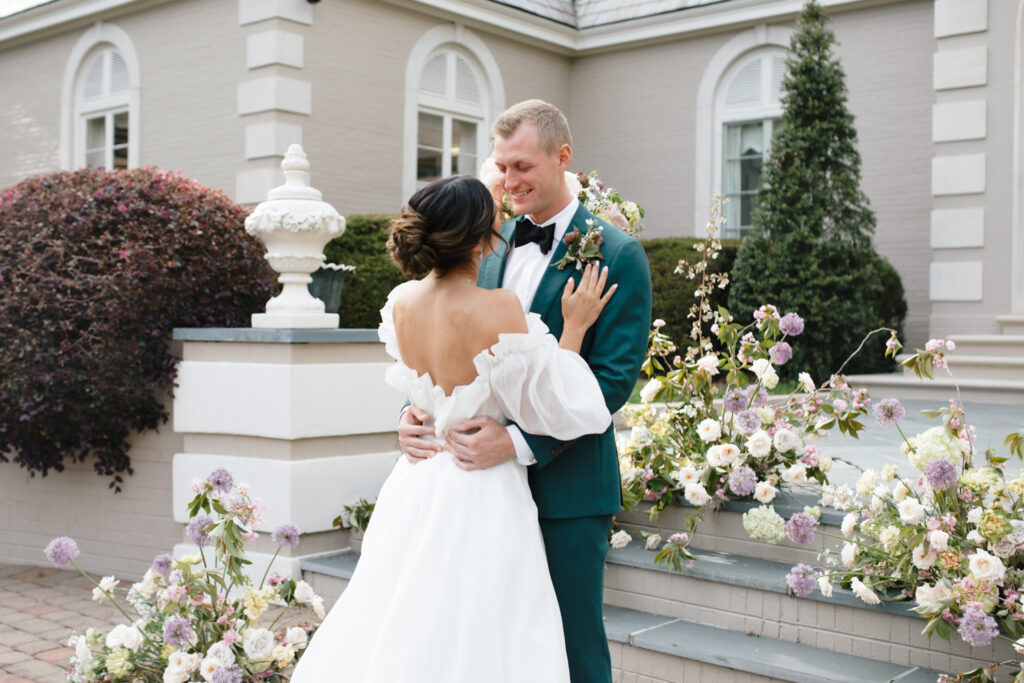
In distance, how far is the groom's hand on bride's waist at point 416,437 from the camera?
102 inches

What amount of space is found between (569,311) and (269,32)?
8318 millimetres

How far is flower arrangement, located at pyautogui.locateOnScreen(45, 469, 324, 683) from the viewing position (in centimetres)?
337

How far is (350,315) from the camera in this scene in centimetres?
897

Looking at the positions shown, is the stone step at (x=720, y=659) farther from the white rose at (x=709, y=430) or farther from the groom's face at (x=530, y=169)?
the groom's face at (x=530, y=169)

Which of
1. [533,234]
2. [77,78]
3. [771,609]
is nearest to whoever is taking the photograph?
[533,234]

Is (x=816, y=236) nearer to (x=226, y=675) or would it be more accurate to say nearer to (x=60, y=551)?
(x=226, y=675)

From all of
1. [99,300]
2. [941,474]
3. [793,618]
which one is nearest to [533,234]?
[941,474]

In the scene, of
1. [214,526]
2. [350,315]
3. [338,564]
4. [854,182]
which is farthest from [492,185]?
[854,182]

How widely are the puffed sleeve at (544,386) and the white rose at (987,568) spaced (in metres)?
1.28

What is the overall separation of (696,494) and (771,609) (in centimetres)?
53

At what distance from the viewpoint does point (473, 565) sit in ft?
7.80

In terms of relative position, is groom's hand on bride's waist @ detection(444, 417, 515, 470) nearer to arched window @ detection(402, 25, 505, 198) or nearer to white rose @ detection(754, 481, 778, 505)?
white rose @ detection(754, 481, 778, 505)

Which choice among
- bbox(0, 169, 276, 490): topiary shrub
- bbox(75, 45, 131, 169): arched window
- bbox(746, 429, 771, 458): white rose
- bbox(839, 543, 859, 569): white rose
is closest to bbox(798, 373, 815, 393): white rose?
bbox(746, 429, 771, 458): white rose

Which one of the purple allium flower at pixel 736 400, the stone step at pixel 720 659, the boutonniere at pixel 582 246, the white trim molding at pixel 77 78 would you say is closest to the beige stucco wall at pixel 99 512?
the stone step at pixel 720 659
